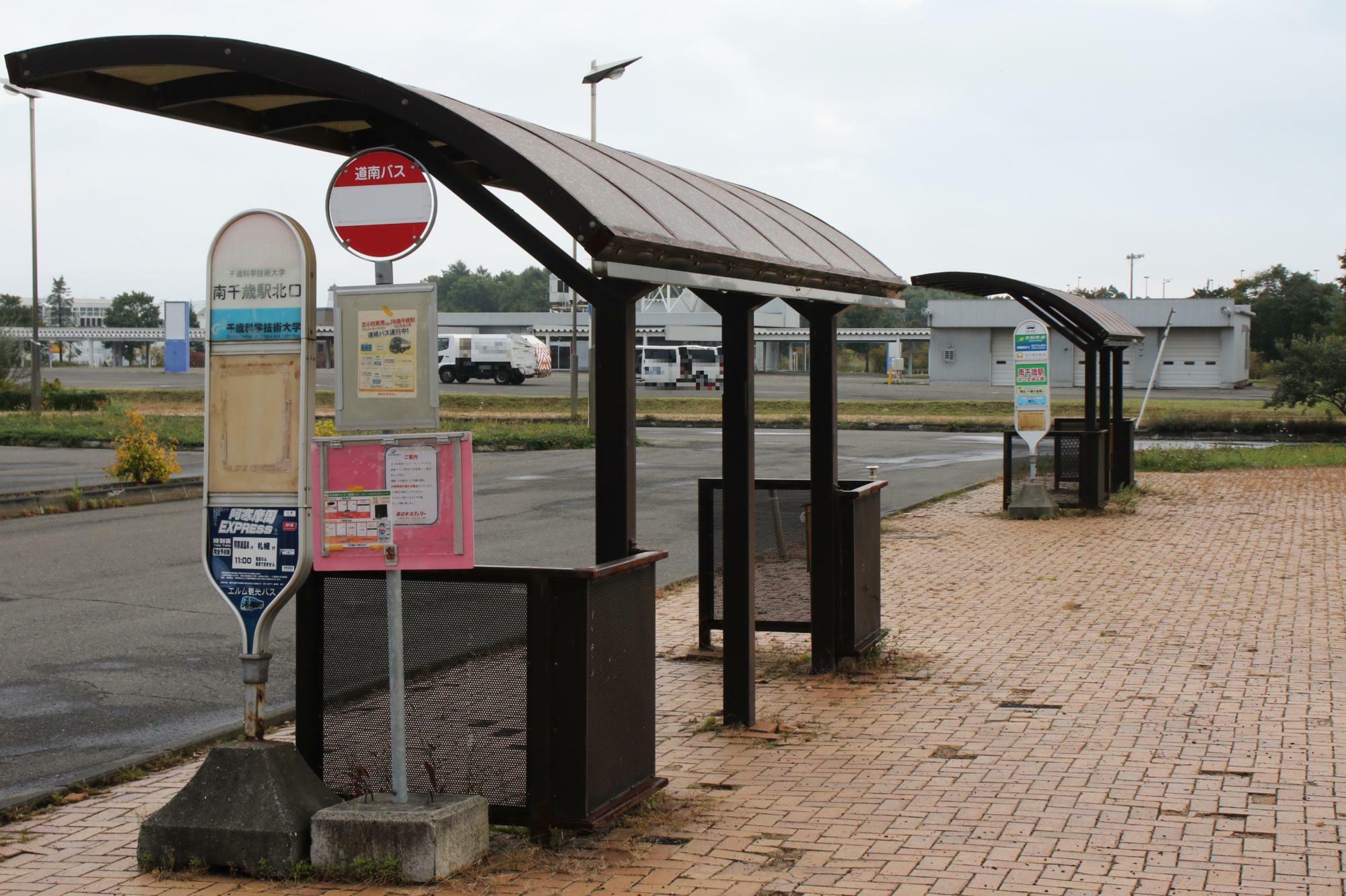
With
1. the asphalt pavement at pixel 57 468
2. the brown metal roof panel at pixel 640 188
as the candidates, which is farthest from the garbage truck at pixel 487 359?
the brown metal roof panel at pixel 640 188

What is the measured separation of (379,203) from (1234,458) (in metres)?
24.3

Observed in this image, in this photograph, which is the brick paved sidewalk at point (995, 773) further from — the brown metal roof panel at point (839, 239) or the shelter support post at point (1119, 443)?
the shelter support post at point (1119, 443)

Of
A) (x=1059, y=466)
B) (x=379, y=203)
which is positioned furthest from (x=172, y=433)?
(x=379, y=203)

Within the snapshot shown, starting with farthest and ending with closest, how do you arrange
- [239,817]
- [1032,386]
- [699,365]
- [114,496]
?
[699,365]
[114,496]
[1032,386]
[239,817]

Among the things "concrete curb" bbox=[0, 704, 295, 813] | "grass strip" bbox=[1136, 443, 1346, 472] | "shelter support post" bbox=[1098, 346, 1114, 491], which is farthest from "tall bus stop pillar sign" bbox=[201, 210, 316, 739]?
"grass strip" bbox=[1136, 443, 1346, 472]

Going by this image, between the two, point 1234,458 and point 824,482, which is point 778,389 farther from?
point 824,482

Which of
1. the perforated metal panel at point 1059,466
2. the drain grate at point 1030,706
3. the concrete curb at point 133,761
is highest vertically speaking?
the perforated metal panel at point 1059,466

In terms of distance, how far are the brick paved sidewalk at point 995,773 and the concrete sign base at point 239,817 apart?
0.31ft

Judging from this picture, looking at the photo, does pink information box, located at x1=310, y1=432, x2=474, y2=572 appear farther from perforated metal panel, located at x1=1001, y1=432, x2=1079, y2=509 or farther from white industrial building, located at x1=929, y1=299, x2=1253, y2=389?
white industrial building, located at x1=929, y1=299, x2=1253, y2=389

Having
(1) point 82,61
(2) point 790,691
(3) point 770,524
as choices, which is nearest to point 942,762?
(2) point 790,691

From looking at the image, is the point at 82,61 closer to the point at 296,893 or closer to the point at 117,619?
the point at 296,893

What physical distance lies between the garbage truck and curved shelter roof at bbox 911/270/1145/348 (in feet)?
147

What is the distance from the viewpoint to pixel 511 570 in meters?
4.96

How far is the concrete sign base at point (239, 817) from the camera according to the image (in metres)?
4.69
